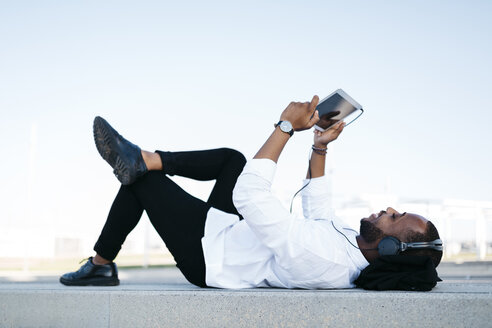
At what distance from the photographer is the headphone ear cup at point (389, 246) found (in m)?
2.32

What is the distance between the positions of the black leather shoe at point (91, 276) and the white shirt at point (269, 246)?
81 centimetres

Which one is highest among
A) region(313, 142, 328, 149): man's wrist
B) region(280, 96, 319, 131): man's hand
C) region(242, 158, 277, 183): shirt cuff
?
region(280, 96, 319, 131): man's hand

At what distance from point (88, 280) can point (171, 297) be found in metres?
1.03

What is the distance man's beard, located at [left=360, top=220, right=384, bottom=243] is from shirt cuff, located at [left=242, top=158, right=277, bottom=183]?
658 mm

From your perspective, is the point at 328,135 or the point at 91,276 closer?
the point at 91,276

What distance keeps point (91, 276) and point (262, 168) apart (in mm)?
1432

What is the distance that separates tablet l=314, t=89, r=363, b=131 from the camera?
2798 mm

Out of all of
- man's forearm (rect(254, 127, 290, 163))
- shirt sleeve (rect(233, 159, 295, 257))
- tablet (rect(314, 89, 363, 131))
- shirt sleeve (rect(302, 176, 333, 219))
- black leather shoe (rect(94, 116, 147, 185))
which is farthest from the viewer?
shirt sleeve (rect(302, 176, 333, 219))

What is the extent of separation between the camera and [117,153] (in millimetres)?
2541

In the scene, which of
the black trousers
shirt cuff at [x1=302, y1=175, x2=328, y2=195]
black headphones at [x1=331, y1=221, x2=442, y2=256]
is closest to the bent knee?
the black trousers

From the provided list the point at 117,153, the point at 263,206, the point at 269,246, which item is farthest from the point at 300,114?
the point at 117,153

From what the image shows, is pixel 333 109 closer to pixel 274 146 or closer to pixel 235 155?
pixel 235 155

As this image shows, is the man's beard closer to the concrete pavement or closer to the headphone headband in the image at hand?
the headphone headband

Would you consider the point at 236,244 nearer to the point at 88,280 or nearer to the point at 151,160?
the point at 151,160
